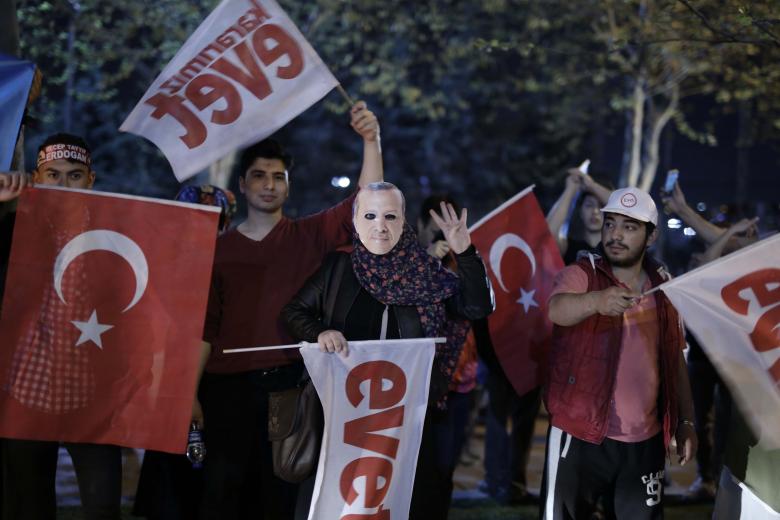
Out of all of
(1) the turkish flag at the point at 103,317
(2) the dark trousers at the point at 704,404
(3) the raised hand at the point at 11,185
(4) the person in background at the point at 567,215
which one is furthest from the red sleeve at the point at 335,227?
(2) the dark trousers at the point at 704,404

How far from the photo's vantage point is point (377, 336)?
16.0ft

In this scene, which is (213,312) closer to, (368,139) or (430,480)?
(368,139)

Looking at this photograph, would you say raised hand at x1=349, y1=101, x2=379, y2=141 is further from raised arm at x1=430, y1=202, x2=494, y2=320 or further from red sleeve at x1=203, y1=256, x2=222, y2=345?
red sleeve at x1=203, y1=256, x2=222, y2=345

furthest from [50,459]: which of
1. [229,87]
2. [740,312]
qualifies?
[740,312]

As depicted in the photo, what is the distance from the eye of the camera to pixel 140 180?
23.3m

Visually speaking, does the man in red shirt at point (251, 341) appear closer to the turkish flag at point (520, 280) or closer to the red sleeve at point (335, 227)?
the red sleeve at point (335, 227)

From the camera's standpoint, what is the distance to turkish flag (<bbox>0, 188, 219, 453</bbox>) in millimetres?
4637

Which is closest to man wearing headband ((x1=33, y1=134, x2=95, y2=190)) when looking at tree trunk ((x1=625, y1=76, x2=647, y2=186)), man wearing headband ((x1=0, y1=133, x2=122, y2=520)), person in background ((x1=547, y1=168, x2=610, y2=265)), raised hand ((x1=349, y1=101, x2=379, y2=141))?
man wearing headband ((x1=0, y1=133, x2=122, y2=520))

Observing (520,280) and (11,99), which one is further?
(520,280)

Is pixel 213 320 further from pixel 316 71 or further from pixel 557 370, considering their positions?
pixel 557 370

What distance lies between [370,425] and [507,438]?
11.6 ft

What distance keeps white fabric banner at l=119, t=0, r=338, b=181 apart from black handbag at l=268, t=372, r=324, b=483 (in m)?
1.36

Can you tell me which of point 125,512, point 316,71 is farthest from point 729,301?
point 125,512

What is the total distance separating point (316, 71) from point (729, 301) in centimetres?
251
